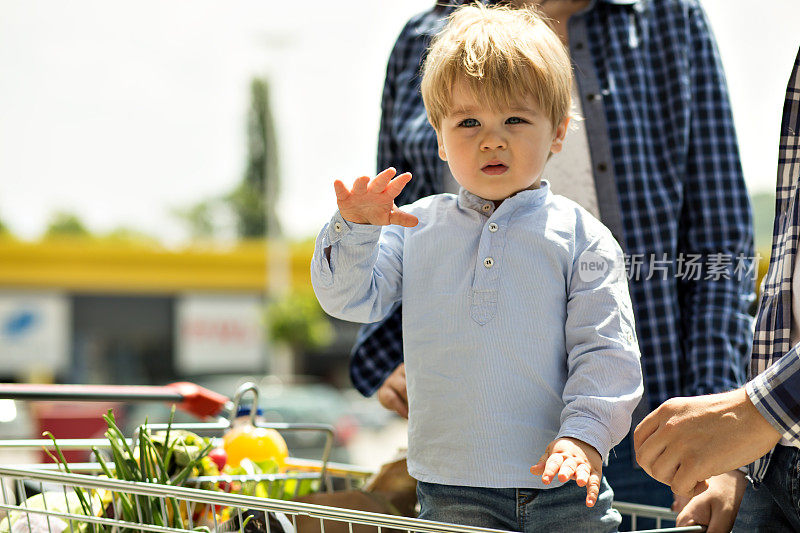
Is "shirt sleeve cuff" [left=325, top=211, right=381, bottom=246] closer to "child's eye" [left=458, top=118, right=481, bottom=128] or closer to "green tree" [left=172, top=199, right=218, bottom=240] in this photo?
"child's eye" [left=458, top=118, right=481, bottom=128]

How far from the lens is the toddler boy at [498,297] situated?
4.54ft

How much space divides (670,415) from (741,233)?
805mm

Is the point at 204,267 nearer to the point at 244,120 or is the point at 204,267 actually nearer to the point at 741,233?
the point at 244,120

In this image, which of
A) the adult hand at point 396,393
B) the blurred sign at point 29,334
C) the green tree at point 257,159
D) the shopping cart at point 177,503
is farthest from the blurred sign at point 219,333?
the adult hand at point 396,393

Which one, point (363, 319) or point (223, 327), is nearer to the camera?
point (363, 319)

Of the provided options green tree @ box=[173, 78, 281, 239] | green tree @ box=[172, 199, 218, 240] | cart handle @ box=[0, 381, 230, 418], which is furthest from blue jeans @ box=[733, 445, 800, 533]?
green tree @ box=[172, 199, 218, 240]

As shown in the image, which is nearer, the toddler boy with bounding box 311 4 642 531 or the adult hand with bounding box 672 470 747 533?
the toddler boy with bounding box 311 4 642 531

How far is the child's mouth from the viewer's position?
4.85 feet

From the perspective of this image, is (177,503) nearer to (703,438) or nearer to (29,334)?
(703,438)

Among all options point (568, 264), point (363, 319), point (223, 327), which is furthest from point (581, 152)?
point (223, 327)

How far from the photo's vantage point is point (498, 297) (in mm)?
1438

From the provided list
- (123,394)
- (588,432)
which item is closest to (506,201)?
(588,432)

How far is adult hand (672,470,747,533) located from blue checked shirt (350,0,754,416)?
26 cm

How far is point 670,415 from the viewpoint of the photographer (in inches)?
49.2
